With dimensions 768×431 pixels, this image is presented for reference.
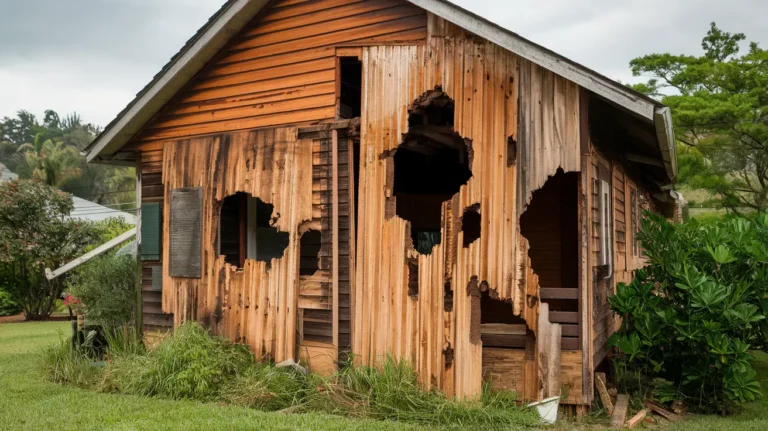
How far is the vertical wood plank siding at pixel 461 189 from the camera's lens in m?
7.48

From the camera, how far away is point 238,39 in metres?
9.66

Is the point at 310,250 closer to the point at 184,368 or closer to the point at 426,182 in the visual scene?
the point at 426,182

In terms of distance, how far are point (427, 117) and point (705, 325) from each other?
15.4ft

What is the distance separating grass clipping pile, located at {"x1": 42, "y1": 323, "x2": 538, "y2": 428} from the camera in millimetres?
7254

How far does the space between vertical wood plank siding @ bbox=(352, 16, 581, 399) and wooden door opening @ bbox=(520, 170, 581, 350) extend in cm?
363

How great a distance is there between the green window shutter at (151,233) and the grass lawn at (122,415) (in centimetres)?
233

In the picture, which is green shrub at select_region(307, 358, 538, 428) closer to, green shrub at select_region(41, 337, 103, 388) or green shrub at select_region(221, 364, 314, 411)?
green shrub at select_region(221, 364, 314, 411)

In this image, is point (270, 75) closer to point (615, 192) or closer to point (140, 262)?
point (140, 262)

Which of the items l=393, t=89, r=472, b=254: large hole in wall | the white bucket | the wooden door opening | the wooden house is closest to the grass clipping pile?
the white bucket

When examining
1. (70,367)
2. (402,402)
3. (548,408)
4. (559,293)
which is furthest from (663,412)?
(70,367)

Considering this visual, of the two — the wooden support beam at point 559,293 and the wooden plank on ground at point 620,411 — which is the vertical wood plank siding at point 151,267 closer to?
the wooden support beam at point 559,293

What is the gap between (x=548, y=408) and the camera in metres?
7.22

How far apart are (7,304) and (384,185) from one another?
20.1m

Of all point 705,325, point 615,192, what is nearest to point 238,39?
point 615,192
